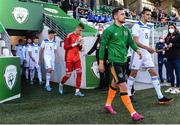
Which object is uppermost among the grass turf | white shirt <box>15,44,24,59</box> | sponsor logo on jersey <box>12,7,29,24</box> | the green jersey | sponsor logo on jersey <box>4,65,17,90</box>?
sponsor logo on jersey <box>12,7,29,24</box>

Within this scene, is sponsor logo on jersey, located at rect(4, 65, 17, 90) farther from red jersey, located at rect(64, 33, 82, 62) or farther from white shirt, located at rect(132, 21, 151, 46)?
white shirt, located at rect(132, 21, 151, 46)

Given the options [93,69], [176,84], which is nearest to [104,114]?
[176,84]

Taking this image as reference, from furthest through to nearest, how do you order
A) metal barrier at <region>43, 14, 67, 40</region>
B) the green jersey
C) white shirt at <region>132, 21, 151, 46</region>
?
metal barrier at <region>43, 14, 67, 40</region> → white shirt at <region>132, 21, 151, 46</region> → the green jersey

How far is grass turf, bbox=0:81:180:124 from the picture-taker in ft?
24.3

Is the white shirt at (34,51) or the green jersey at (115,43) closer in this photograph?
the green jersey at (115,43)

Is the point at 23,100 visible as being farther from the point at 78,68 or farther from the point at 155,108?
the point at 155,108

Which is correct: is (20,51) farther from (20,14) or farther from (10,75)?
(10,75)

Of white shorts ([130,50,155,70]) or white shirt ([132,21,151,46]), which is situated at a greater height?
white shirt ([132,21,151,46])

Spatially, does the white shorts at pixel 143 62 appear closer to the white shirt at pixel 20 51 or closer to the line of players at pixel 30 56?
the line of players at pixel 30 56

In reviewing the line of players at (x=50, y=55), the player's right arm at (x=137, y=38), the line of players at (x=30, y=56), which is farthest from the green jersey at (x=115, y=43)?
the line of players at (x=30, y=56)

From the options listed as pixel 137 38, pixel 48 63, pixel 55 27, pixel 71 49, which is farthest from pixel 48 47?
pixel 137 38

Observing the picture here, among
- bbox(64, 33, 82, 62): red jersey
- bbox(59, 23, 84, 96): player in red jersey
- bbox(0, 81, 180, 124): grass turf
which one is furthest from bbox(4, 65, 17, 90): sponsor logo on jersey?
bbox(64, 33, 82, 62): red jersey

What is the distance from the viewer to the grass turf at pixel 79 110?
740cm

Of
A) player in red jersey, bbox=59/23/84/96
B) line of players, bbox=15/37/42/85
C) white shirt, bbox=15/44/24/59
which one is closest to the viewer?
player in red jersey, bbox=59/23/84/96
